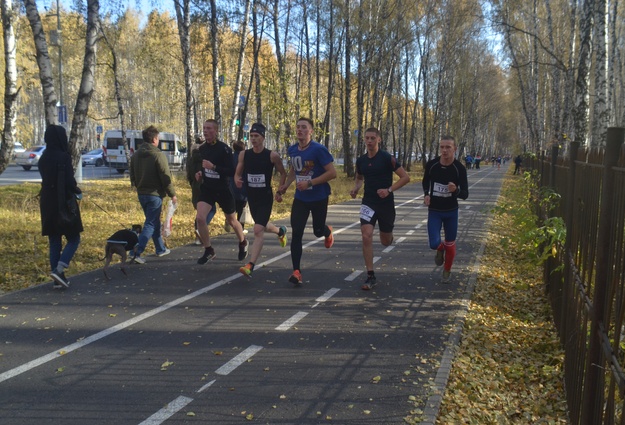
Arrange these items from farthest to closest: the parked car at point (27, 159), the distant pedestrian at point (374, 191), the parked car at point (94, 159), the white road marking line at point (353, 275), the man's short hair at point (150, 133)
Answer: the parked car at point (94, 159), the parked car at point (27, 159), the man's short hair at point (150, 133), the white road marking line at point (353, 275), the distant pedestrian at point (374, 191)

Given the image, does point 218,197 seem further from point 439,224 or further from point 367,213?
point 439,224

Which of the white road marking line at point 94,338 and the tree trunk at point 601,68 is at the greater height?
the tree trunk at point 601,68

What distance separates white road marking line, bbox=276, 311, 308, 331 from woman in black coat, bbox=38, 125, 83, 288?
3121mm

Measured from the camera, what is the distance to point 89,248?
9422 mm

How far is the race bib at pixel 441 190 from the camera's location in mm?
7169

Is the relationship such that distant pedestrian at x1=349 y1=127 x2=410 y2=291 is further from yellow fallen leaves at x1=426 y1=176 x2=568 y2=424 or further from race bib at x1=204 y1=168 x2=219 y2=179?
race bib at x1=204 y1=168 x2=219 y2=179

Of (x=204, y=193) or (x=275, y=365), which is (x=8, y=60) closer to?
(x=204, y=193)

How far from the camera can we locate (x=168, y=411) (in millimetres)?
3648

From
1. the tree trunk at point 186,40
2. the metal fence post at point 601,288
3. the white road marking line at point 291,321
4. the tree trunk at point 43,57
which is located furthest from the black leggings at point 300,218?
the tree trunk at point 186,40

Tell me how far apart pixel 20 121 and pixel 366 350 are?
4902 cm

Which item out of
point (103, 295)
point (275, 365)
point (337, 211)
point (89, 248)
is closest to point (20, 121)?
point (337, 211)

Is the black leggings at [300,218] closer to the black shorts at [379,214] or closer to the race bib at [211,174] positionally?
the black shorts at [379,214]

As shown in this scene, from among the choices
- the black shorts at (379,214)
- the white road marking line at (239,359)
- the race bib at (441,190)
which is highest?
the race bib at (441,190)

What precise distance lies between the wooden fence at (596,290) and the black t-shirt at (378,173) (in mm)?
2414
